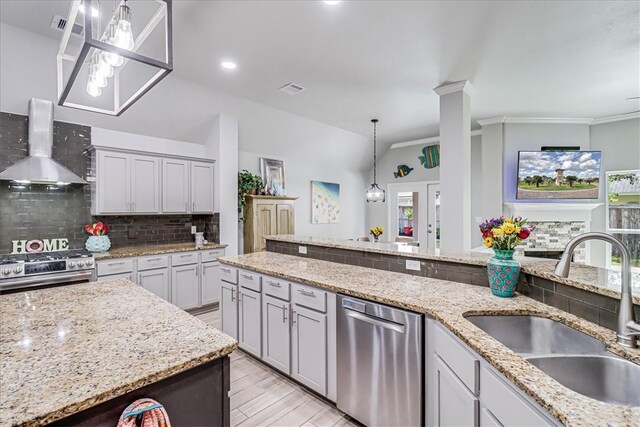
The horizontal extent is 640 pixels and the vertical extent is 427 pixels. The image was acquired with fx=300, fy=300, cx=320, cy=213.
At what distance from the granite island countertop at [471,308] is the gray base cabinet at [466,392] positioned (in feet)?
0.19

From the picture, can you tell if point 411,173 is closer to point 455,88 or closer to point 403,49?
point 455,88

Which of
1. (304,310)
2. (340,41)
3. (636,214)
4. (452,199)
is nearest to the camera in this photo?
(304,310)

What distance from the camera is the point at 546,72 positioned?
3566 millimetres

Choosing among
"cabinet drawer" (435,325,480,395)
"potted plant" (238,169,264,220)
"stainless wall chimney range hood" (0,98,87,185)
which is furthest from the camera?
"potted plant" (238,169,264,220)

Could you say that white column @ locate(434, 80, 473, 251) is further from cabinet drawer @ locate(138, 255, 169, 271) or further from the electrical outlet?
cabinet drawer @ locate(138, 255, 169, 271)

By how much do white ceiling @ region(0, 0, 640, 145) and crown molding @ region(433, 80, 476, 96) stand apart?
9 cm

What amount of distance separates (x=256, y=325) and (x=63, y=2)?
3115 mm

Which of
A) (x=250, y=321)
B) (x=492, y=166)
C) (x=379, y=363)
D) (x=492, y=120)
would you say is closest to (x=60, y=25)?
(x=250, y=321)

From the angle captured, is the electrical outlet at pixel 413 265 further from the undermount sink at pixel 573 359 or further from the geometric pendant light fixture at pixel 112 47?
the geometric pendant light fixture at pixel 112 47

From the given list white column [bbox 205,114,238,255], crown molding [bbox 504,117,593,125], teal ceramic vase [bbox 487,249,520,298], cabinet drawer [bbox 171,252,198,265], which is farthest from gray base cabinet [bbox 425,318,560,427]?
crown molding [bbox 504,117,593,125]

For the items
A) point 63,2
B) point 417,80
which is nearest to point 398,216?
point 417,80

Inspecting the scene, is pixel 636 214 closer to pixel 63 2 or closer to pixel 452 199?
pixel 452 199

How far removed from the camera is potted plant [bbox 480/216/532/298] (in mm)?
1763

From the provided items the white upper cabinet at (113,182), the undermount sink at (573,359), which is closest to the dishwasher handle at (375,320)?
the undermount sink at (573,359)
